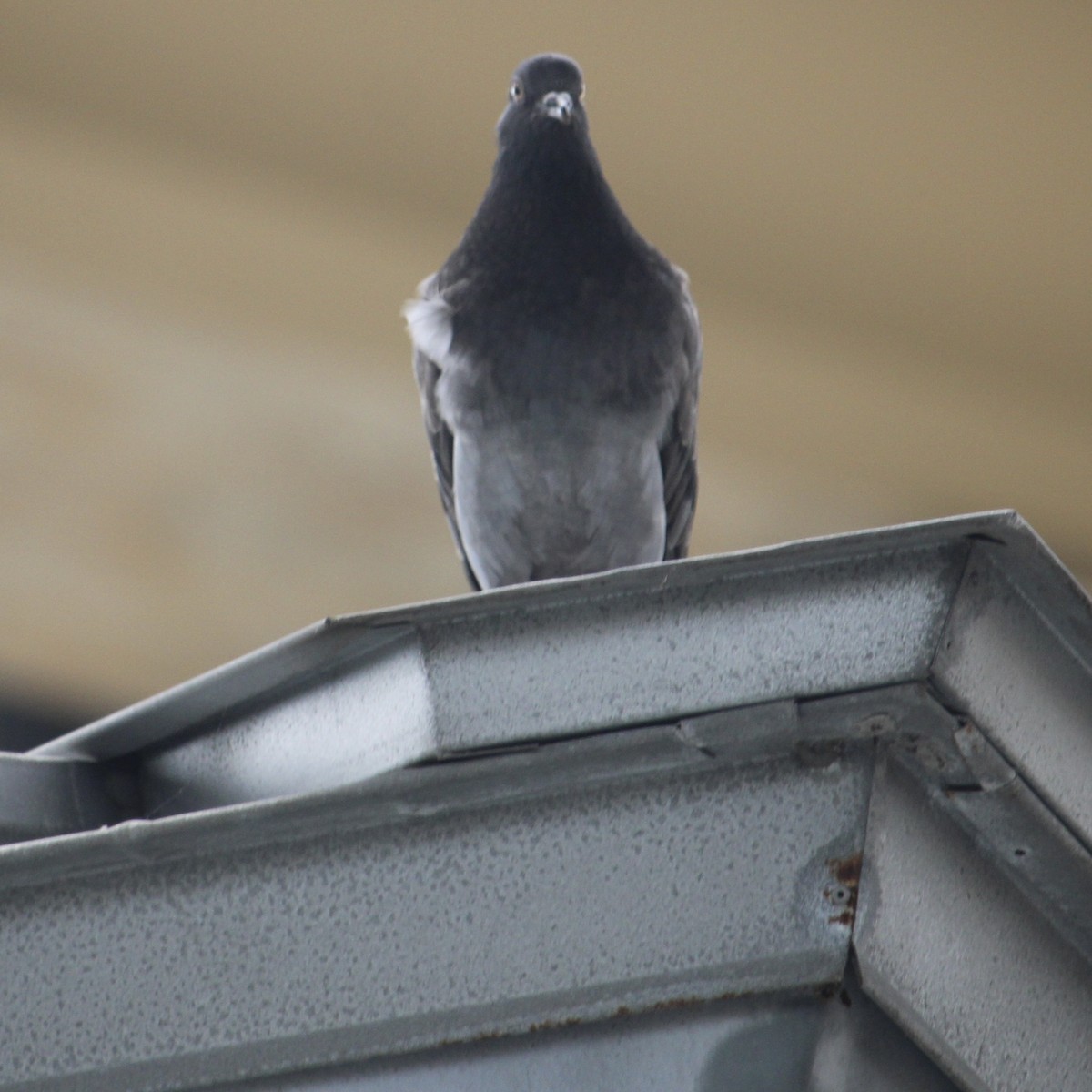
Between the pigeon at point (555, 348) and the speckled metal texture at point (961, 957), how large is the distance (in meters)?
1.18

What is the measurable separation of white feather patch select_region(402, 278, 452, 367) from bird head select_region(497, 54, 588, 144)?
22cm

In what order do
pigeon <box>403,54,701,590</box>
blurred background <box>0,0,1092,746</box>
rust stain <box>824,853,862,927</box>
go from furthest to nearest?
blurred background <box>0,0,1092,746</box>
pigeon <box>403,54,701,590</box>
rust stain <box>824,853,862,927</box>

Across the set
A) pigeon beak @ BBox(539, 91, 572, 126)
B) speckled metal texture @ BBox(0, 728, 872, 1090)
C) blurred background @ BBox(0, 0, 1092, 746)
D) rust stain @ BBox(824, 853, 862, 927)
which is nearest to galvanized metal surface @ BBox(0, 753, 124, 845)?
speckled metal texture @ BBox(0, 728, 872, 1090)

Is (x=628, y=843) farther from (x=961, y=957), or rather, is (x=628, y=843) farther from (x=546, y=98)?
(x=546, y=98)

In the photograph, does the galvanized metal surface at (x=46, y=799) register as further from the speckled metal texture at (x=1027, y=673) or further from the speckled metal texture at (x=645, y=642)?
the speckled metal texture at (x=1027, y=673)

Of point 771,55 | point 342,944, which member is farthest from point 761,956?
point 771,55

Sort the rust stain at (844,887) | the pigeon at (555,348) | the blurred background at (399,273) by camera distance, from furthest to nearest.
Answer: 1. the blurred background at (399,273)
2. the pigeon at (555,348)
3. the rust stain at (844,887)

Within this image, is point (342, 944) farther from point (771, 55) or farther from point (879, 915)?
point (771, 55)

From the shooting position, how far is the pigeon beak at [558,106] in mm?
1873

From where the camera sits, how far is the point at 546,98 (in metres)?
1.90

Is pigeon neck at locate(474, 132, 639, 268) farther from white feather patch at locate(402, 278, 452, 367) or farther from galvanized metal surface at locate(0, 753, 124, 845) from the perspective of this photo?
galvanized metal surface at locate(0, 753, 124, 845)

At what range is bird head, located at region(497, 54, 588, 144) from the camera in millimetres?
1883

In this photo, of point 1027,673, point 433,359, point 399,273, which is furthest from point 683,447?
point 399,273

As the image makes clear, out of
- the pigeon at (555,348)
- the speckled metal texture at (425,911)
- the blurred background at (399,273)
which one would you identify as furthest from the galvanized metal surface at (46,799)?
the blurred background at (399,273)
